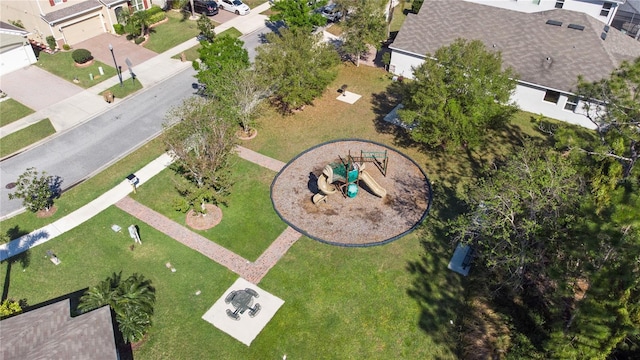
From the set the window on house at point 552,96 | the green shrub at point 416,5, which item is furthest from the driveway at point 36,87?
the window on house at point 552,96

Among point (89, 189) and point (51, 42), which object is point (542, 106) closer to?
point (89, 189)

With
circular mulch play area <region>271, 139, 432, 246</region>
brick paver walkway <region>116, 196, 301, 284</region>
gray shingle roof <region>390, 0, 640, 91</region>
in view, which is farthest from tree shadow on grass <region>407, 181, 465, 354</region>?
gray shingle roof <region>390, 0, 640, 91</region>

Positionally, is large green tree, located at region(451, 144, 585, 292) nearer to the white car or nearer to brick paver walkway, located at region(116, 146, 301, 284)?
brick paver walkway, located at region(116, 146, 301, 284)

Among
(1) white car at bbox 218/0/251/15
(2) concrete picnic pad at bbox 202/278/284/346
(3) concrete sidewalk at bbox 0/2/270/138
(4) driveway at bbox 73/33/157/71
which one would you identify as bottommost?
(2) concrete picnic pad at bbox 202/278/284/346

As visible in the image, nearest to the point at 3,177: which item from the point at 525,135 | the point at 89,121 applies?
the point at 89,121

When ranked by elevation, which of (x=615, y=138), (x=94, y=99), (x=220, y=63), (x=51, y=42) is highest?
(x=220, y=63)

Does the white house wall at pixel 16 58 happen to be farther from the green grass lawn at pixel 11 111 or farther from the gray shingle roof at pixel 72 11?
the green grass lawn at pixel 11 111

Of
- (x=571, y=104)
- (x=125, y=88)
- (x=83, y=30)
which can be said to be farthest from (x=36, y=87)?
(x=571, y=104)
